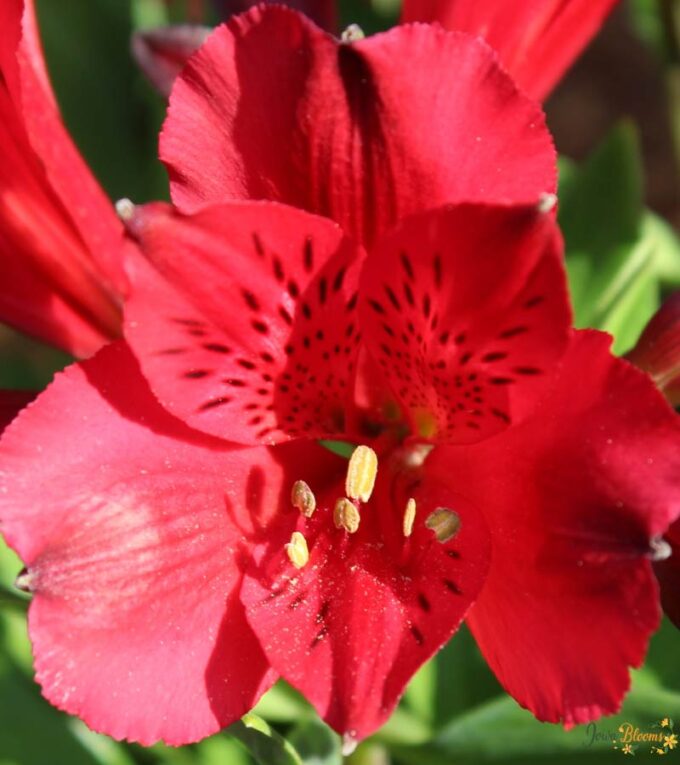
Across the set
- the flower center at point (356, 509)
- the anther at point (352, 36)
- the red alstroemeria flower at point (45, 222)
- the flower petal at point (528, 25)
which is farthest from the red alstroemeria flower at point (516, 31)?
the flower center at point (356, 509)

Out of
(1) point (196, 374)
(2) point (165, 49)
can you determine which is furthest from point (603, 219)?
(1) point (196, 374)

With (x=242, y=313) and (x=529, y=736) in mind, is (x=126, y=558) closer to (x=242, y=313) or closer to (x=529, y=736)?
(x=242, y=313)

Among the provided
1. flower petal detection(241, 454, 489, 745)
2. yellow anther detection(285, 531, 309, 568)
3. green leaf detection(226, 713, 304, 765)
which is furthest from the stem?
green leaf detection(226, 713, 304, 765)

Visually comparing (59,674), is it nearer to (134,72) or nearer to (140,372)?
(140,372)

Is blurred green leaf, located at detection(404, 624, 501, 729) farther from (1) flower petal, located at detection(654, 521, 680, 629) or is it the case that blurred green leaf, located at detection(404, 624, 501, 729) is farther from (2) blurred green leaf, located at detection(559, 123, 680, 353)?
(1) flower petal, located at detection(654, 521, 680, 629)

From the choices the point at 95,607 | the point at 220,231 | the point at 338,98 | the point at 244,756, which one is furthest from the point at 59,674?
the point at 244,756
